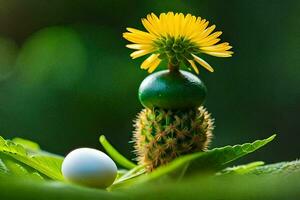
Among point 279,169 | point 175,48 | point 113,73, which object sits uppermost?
point 113,73

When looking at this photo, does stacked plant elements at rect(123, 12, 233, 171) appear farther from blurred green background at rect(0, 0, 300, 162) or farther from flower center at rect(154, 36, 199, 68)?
blurred green background at rect(0, 0, 300, 162)

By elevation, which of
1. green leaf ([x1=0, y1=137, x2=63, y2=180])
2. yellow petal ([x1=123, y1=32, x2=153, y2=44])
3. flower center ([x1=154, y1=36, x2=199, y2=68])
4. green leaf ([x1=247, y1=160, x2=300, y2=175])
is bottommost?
green leaf ([x1=247, y1=160, x2=300, y2=175])

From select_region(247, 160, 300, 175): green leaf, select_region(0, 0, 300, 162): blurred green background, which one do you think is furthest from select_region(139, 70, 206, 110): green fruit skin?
select_region(0, 0, 300, 162): blurred green background

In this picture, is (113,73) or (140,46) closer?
(140,46)

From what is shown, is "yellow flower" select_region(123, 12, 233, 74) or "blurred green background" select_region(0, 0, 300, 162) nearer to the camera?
"yellow flower" select_region(123, 12, 233, 74)

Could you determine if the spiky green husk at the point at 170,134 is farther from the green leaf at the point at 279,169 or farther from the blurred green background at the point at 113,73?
the blurred green background at the point at 113,73

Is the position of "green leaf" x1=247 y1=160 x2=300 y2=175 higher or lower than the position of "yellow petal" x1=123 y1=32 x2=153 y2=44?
lower

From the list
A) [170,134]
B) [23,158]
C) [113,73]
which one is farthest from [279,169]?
[113,73]

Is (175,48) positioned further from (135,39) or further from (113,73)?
(113,73)
